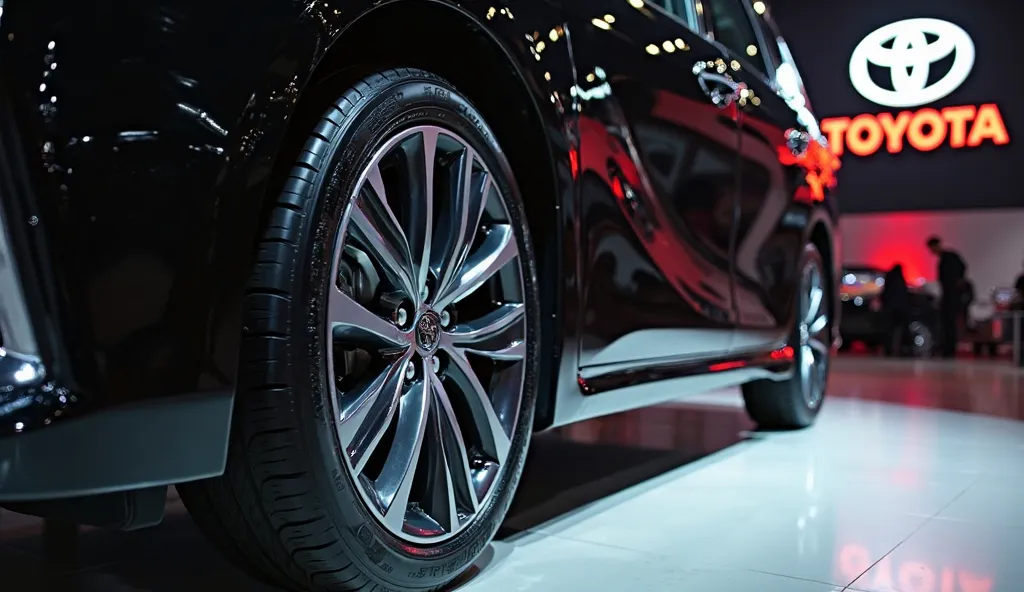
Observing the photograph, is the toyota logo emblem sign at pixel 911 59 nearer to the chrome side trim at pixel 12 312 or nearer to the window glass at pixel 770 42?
the window glass at pixel 770 42

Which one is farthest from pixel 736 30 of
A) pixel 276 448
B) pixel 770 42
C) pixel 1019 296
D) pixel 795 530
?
pixel 1019 296

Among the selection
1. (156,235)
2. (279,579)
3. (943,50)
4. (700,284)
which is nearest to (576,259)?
(700,284)

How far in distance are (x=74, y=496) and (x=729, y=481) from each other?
73.1 inches

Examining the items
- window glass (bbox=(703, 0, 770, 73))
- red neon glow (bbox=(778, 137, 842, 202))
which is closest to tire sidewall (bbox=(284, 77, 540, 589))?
window glass (bbox=(703, 0, 770, 73))

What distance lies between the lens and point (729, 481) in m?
2.56

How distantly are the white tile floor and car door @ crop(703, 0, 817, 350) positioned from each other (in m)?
0.43

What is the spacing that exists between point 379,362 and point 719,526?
96 centimetres

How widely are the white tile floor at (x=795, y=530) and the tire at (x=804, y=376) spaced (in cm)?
35

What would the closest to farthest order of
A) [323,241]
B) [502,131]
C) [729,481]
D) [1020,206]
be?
[323,241], [502,131], [729,481], [1020,206]

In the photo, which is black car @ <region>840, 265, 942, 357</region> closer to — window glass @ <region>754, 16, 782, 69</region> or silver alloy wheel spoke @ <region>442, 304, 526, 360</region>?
window glass @ <region>754, 16, 782, 69</region>

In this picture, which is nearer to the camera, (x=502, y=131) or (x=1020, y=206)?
(x=502, y=131)

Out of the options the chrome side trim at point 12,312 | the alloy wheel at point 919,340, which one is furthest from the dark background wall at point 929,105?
the chrome side trim at point 12,312

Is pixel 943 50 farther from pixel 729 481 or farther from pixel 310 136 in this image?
pixel 310 136

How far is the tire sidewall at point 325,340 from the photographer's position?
4.00 feet
